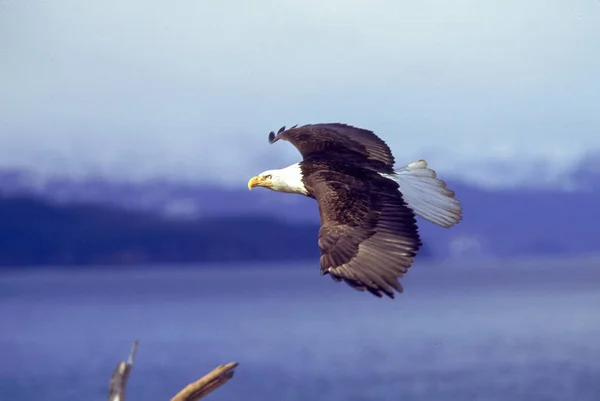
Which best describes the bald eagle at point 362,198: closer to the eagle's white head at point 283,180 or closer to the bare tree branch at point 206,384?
the eagle's white head at point 283,180

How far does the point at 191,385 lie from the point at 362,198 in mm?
1817

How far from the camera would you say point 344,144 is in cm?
662

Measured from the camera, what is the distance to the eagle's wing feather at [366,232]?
5.37 metres

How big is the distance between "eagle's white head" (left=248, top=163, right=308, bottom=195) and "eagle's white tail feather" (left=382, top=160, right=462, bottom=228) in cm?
64

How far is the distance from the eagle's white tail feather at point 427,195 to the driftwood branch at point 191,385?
220cm

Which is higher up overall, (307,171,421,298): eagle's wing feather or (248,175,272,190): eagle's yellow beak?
(248,175,272,190): eagle's yellow beak

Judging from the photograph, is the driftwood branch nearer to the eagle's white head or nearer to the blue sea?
the eagle's white head

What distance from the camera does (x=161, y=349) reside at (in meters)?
27.7

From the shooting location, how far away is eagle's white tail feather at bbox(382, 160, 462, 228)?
6379 millimetres

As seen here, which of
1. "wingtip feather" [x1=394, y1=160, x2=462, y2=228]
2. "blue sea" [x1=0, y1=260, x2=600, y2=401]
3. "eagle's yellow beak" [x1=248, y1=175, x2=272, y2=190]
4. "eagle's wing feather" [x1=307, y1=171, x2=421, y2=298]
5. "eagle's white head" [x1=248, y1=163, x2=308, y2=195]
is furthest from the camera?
"blue sea" [x1=0, y1=260, x2=600, y2=401]

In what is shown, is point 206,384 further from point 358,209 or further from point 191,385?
point 358,209

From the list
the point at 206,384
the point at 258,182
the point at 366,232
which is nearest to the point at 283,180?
the point at 258,182

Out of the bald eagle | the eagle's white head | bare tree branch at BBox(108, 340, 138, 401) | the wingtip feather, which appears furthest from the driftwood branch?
the eagle's white head

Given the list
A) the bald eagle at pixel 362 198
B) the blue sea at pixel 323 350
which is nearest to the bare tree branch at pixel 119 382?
the bald eagle at pixel 362 198
